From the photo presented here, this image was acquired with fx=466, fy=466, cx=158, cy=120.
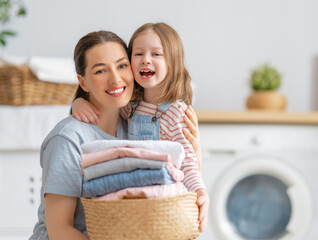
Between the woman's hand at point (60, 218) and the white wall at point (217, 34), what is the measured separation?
6.59ft

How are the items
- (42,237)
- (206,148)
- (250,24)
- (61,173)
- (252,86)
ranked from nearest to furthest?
(61,173) → (42,237) → (206,148) → (252,86) → (250,24)

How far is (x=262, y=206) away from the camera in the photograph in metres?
2.61

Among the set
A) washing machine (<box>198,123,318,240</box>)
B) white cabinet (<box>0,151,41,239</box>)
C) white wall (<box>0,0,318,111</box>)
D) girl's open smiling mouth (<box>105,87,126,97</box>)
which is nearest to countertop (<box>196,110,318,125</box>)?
washing machine (<box>198,123,318,240</box>)

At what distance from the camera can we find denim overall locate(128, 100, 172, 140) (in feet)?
4.08

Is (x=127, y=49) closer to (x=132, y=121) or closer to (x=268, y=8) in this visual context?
(x=132, y=121)

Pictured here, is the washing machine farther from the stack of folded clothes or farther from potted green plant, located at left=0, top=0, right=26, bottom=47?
the stack of folded clothes

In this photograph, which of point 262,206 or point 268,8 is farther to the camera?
point 268,8

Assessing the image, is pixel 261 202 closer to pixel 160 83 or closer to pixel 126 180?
pixel 160 83

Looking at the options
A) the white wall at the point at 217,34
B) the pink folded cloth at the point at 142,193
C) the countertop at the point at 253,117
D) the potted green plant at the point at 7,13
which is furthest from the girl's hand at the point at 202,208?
the white wall at the point at 217,34

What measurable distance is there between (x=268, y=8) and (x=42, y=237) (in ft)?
7.72

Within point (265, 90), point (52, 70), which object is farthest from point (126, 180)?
point (265, 90)

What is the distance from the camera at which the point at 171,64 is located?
1249 mm

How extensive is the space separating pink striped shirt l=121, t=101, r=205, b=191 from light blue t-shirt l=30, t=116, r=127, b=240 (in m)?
0.15

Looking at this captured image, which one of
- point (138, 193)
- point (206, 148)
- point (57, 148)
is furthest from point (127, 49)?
point (206, 148)
